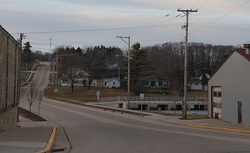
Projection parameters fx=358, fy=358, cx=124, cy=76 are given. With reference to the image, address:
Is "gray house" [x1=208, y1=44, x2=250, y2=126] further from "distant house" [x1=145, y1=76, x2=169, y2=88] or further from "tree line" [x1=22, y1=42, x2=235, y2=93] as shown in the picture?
"distant house" [x1=145, y1=76, x2=169, y2=88]

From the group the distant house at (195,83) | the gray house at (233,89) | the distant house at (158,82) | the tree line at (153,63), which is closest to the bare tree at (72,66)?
the tree line at (153,63)

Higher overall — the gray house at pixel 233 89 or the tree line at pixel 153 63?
the tree line at pixel 153 63

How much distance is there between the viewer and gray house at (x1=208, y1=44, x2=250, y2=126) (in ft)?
92.2

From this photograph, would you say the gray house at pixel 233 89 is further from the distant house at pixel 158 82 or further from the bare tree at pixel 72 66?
the distant house at pixel 158 82

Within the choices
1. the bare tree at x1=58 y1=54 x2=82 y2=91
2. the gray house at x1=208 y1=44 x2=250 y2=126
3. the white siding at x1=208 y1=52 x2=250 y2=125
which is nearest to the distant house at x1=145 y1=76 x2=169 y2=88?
the bare tree at x1=58 y1=54 x2=82 y2=91

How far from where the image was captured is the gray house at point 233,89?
28094mm

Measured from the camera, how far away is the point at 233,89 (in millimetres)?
30312

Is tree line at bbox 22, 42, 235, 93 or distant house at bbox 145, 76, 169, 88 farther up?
tree line at bbox 22, 42, 235, 93

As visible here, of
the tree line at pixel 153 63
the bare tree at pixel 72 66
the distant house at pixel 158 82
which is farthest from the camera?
the distant house at pixel 158 82

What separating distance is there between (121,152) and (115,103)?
222 ft

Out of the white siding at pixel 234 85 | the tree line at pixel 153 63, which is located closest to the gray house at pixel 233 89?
the white siding at pixel 234 85

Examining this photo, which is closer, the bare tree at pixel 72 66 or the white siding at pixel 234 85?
the white siding at pixel 234 85

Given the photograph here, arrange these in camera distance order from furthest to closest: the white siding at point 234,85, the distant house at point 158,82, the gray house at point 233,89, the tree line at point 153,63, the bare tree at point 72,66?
the distant house at point 158,82 < the bare tree at point 72,66 < the tree line at point 153,63 < the gray house at point 233,89 < the white siding at point 234,85

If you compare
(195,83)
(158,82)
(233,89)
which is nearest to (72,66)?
(158,82)
